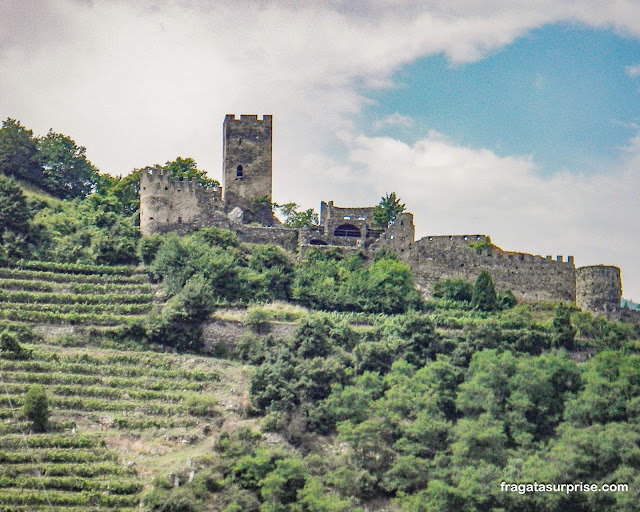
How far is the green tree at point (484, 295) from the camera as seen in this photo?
53.3m

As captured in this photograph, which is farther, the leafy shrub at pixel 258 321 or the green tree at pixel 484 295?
the green tree at pixel 484 295

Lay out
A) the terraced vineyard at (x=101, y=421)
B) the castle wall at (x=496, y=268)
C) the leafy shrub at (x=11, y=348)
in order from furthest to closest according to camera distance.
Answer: the castle wall at (x=496, y=268) < the leafy shrub at (x=11, y=348) < the terraced vineyard at (x=101, y=421)

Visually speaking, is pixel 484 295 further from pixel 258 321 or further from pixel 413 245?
pixel 258 321

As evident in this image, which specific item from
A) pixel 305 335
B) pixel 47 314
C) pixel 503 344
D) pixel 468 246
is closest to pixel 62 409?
pixel 47 314

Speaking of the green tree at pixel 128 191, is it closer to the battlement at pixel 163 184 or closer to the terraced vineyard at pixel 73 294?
the battlement at pixel 163 184

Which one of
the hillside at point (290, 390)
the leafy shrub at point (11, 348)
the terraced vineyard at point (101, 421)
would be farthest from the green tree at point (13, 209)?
the leafy shrub at point (11, 348)

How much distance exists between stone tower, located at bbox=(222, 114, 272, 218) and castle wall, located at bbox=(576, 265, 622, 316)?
45.7ft

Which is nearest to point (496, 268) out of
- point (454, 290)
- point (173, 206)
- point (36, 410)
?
point (454, 290)

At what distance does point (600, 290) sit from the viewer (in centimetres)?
5400

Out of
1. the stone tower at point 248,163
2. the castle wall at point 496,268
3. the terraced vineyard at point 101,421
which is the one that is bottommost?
the terraced vineyard at point 101,421

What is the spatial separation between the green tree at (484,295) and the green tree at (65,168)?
65.9ft

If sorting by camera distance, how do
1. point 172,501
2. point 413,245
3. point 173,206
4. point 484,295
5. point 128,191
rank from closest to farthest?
point 172,501
point 484,295
point 173,206
point 413,245
point 128,191

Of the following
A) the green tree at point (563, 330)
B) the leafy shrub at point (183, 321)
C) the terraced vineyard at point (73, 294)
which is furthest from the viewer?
the green tree at point (563, 330)

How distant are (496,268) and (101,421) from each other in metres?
20.3
